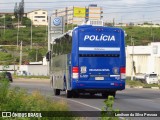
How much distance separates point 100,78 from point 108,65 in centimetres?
80

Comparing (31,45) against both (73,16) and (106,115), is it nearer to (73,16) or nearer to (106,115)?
(73,16)

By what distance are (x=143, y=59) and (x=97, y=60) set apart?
49.5 meters

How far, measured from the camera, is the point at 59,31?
104750mm

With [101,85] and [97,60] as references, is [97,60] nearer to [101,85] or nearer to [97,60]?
[97,60]

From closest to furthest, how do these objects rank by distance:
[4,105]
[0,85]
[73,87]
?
[4,105], [0,85], [73,87]

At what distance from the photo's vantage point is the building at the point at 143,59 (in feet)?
240

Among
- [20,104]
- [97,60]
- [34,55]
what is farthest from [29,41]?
[20,104]

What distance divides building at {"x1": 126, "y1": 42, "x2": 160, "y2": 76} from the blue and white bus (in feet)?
143

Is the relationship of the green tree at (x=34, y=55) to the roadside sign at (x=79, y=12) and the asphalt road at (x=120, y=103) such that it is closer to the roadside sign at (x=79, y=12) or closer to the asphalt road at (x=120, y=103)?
the roadside sign at (x=79, y=12)

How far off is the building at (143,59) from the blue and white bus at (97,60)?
143ft

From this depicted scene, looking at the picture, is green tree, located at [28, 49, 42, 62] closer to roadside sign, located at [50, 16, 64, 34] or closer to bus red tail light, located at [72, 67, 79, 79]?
roadside sign, located at [50, 16, 64, 34]

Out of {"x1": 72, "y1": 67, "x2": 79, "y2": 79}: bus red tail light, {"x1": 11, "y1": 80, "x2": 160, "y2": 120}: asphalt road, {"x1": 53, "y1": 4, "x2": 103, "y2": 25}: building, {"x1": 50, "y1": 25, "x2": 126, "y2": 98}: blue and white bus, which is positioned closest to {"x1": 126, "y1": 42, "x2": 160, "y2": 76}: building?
{"x1": 11, "y1": 80, "x2": 160, "y2": 120}: asphalt road

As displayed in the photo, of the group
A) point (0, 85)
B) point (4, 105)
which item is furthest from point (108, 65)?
point (4, 105)

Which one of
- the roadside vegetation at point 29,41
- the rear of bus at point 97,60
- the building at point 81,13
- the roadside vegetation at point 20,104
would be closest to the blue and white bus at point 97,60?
the rear of bus at point 97,60
